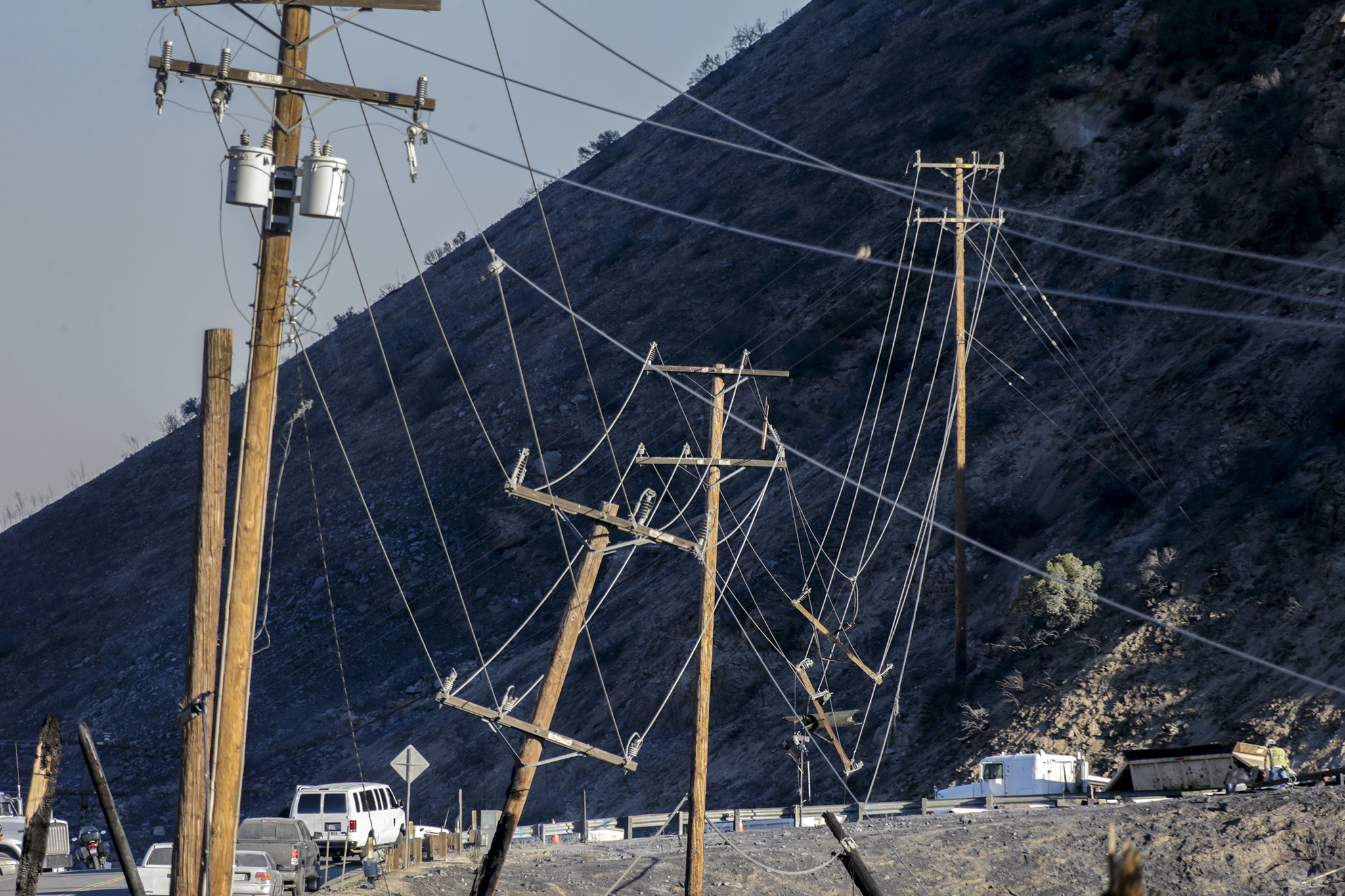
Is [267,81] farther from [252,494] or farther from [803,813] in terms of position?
[803,813]

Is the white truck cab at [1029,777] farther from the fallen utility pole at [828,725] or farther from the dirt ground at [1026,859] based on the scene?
the dirt ground at [1026,859]

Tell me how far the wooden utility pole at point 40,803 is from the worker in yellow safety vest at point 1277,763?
24.7 metres

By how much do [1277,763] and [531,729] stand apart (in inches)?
733

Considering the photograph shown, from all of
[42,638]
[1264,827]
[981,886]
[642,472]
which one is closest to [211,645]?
[981,886]

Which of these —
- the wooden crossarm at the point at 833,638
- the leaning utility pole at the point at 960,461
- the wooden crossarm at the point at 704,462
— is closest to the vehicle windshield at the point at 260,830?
the wooden crossarm at the point at 704,462

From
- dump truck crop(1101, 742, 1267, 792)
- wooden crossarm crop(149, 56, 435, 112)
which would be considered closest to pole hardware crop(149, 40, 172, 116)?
wooden crossarm crop(149, 56, 435, 112)

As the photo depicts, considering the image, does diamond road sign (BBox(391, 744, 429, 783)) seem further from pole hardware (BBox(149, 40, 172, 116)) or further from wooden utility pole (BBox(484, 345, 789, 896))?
pole hardware (BBox(149, 40, 172, 116))

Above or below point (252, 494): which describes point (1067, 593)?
above

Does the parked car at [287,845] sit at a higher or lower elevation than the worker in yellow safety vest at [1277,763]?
lower

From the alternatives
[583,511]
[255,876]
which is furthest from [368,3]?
[255,876]

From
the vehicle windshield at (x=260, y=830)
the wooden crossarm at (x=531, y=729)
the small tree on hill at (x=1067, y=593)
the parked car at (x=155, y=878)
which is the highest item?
the small tree on hill at (x=1067, y=593)

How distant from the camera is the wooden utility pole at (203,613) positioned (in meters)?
11.5

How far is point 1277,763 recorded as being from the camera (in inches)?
1147

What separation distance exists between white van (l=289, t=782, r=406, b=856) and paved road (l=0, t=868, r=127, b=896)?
3.69 m
